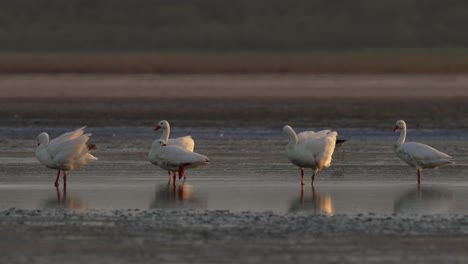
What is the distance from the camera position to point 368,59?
102 m

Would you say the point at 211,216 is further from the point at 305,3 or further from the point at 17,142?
the point at 305,3

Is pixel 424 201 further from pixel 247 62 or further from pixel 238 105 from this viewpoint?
pixel 247 62

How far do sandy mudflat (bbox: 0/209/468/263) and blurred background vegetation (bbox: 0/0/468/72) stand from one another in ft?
290

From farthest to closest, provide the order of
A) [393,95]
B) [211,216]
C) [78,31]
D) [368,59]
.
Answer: [78,31] < [368,59] < [393,95] < [211,216]

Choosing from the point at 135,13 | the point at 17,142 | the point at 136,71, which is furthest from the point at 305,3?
the point at 17,142

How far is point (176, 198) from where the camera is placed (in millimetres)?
17297

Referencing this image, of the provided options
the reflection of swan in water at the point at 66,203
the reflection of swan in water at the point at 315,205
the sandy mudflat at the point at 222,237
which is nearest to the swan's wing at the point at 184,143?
the reflection of swan in water at the point at 66,203

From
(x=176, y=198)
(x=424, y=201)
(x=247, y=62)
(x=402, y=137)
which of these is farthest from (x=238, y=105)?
(x=247, y=62)

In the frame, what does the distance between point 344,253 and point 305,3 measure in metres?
124

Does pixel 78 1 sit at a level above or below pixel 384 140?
above

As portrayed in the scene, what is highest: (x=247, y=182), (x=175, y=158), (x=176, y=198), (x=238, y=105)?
(x=238, y=105)

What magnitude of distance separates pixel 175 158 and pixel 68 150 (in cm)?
163

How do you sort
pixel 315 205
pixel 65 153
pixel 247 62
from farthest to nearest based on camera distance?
pixel 247 62, pixel 65 153, pixel 315 205

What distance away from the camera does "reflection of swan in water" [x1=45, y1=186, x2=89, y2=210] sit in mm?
16312
